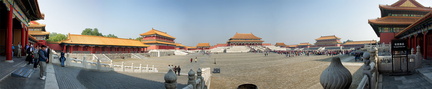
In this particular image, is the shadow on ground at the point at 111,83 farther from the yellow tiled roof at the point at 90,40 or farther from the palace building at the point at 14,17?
the yellow tiled roof at the point at 90,40

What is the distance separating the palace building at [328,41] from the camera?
73.2 m

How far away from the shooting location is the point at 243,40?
3214 inches

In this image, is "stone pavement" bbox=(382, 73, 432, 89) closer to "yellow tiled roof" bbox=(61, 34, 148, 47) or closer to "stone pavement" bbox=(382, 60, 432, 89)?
"stone pavement" bbox=(382, 60, 432, 89)

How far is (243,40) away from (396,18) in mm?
56447

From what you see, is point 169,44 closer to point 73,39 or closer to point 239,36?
point 73,39

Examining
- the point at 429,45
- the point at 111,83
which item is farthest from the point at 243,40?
the point at 111,83

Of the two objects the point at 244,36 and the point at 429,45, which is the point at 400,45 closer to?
the point at 429,45

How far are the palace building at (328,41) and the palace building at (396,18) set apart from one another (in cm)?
4525

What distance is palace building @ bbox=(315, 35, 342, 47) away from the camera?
7316 cm

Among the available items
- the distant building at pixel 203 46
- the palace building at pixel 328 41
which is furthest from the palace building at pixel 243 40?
the palace building at pixel 328 41

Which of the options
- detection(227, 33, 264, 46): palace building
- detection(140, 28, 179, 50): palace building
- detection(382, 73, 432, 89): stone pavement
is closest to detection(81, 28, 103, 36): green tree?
detection(140, 28, 179, 50): palace building

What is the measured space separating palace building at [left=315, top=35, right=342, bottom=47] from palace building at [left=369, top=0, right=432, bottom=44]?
45250mm

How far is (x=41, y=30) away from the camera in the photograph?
3781 centimetres

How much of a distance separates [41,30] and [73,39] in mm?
16894
